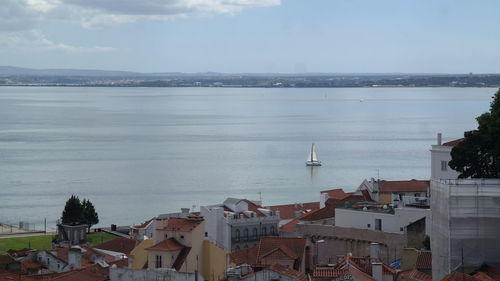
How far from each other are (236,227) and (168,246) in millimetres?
4639

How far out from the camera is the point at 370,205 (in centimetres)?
2628

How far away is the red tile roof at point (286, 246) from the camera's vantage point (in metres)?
20.3

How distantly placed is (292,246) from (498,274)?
15.4 ft

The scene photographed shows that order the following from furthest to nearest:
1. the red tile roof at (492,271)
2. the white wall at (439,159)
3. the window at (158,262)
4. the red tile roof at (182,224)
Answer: the white wall at (439,159) < the red tile roof at (182,224) < the window at (158,262) < the red tile roof at (492,271)

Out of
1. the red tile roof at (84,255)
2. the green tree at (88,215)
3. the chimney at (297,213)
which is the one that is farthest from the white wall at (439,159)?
the green tree at (88,215)

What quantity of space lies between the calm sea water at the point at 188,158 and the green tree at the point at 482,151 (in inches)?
958

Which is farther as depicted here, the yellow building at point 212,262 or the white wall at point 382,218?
the white wall at point 382,218

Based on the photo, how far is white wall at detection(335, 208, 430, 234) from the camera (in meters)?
23.5

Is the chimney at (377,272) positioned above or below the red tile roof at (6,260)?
above

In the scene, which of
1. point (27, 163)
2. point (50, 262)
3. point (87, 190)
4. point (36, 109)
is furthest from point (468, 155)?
point (36, 109)

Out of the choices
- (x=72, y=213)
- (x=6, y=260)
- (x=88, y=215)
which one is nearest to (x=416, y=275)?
(x=6, y=260)

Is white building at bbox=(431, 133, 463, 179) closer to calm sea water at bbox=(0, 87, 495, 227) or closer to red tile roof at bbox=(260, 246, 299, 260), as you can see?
red tile roof at bbox=(260, 246, 299, 260)

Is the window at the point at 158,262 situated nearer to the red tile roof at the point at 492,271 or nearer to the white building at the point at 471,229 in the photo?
the white building at the point at 471,229

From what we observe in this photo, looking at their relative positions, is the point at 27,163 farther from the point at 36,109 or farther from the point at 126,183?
the point at 36,109
